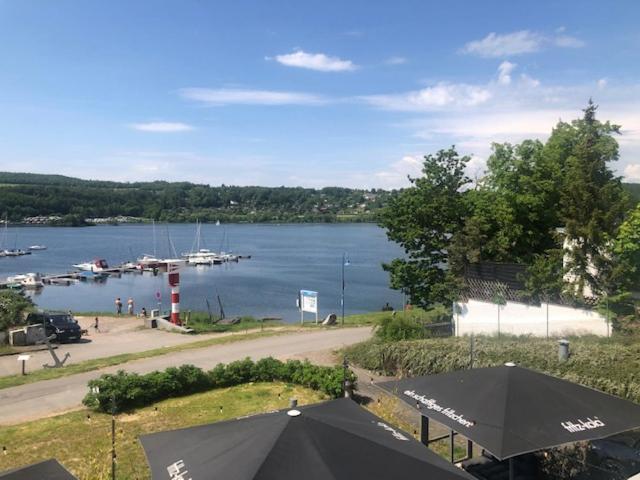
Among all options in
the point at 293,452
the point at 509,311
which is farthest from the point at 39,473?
the point at 509,311

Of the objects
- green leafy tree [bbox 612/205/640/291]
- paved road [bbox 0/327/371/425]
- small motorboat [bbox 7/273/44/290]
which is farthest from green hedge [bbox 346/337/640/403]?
small motorboat [bbox 7/273/44/290]

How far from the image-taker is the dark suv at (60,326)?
26.0 metres

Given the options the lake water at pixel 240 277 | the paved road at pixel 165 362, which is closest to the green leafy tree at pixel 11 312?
the paved road at pixel 165 362

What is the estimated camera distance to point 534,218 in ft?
82.9

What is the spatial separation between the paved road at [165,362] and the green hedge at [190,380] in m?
1.18

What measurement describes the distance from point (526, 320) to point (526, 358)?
5321 millimetres

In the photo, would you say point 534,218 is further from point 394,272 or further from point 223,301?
point 223,301

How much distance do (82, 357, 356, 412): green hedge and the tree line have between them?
7501 millimetres

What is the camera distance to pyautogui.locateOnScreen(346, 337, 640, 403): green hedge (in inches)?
435

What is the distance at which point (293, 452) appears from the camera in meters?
5.50

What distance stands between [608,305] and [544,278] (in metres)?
2.04

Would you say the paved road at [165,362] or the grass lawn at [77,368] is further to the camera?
the grass lawn at [77,368]

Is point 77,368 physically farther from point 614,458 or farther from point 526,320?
point 614,458

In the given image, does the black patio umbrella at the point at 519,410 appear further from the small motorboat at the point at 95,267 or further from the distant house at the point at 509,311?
the small motorboat at the point at 95,267
